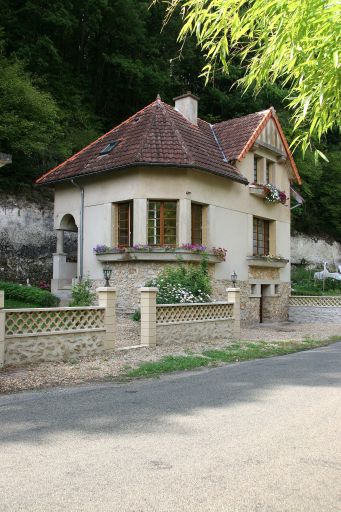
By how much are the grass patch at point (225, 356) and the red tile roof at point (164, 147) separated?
6.75 m

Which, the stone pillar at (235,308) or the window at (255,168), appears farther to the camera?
the window at (255,168)

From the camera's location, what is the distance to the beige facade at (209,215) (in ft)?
57.8

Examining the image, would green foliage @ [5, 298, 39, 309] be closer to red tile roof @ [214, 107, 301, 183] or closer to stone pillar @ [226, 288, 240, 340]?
stone pillar @ [226, 288, 240, 340]

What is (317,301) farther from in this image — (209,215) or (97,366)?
(97,366)

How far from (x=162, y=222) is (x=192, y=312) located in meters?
4.96

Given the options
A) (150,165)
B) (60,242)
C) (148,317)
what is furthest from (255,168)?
(148,317)

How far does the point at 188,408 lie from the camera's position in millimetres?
6484

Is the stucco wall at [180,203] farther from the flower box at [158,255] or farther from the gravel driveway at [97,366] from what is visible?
the gravel driveway at [97,366]

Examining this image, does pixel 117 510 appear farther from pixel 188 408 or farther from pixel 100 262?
pixel 100 262

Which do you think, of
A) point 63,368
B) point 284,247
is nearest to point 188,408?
point 63,368

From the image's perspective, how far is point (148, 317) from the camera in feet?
39.8

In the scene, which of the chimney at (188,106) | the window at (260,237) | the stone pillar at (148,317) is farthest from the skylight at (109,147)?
the stone pillar at (148,317)

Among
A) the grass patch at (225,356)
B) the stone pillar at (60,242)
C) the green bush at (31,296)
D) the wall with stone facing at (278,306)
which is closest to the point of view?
the grass patch at (225,356)

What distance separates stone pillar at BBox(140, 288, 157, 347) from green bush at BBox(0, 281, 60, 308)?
5.20 m
